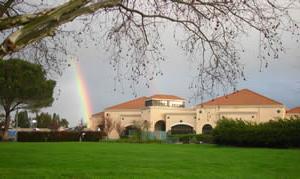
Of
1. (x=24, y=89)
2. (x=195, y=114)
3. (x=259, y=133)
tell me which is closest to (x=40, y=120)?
(x=195, y=114)

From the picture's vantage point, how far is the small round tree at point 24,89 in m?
49.2

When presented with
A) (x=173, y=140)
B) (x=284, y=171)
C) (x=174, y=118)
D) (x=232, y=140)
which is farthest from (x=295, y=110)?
(x=284, y=171)

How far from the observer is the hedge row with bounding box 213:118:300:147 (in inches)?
1340

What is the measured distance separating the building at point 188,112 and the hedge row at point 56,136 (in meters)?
23.2

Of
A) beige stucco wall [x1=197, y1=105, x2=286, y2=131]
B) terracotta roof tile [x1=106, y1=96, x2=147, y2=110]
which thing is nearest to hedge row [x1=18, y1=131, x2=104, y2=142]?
beige stucco wall [x1=197, y1=105, x2=286, y2=131]

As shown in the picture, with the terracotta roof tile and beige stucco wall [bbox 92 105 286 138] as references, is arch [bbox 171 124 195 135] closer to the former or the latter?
beige stucco wall [bbox 92 105 286 138]

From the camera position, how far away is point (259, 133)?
117ft

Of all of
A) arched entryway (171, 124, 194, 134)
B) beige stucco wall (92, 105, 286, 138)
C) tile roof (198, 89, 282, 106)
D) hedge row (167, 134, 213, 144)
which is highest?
tile roof (198, 89, 282, 106)

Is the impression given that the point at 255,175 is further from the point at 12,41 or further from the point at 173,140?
the point at 173,140

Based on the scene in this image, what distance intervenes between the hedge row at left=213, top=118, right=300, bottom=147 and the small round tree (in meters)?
20.3

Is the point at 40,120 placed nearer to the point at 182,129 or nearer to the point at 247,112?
the point at 182,129

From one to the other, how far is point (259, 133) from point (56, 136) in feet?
92.4

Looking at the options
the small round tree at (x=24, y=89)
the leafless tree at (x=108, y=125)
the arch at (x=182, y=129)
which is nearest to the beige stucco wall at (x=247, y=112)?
the arch at (x=182, y=129)

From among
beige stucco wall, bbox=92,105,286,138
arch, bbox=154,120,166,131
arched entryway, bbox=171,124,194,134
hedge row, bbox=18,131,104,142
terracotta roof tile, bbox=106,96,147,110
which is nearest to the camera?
hedge row, bbox=18,131,104,142
